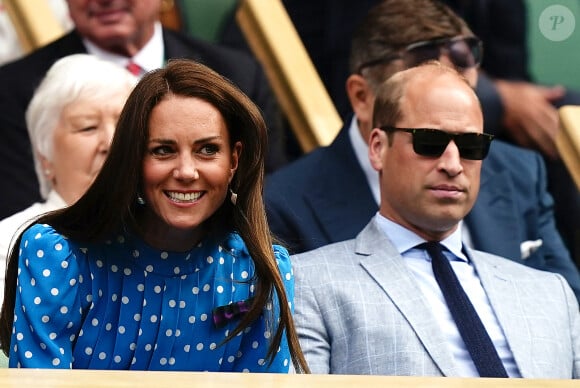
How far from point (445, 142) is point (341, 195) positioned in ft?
1.87

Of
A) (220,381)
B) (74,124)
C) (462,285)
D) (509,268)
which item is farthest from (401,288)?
(220,381)

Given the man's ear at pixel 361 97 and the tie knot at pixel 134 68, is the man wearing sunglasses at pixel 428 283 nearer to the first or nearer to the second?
the man's ear at pixel 361 97

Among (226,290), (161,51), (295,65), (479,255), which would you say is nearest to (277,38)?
(295,65)

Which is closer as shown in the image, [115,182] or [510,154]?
[115,182]

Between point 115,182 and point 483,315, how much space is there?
39.8 inches

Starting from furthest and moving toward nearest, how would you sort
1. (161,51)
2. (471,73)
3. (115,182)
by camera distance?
(161,51), (471,73), (115,182)

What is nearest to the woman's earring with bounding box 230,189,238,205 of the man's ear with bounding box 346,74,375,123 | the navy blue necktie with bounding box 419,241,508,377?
the navy blue necktie with bounding box 419,241,508,377

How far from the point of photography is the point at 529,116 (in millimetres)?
4246

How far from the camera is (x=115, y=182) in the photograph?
96.7 inches

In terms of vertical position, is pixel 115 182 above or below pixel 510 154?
above

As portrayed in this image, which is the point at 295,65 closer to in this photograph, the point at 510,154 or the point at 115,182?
the point at 510,154

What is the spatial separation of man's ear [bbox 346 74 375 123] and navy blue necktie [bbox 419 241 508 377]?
65cm

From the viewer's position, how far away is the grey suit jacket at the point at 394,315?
9.75 ft

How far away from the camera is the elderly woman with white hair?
350 centimetres
